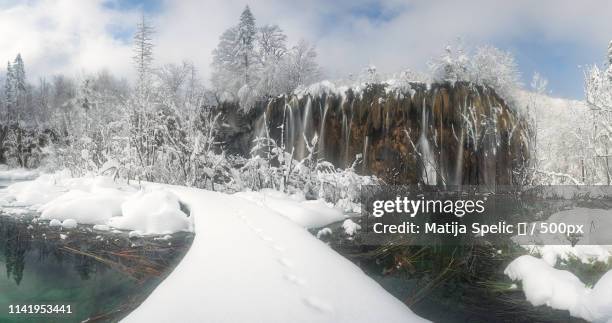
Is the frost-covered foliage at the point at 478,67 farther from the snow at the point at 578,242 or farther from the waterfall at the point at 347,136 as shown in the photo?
the snow at the point at 578,242

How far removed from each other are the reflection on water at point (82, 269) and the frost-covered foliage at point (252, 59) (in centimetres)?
1412

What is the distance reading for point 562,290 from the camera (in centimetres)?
261

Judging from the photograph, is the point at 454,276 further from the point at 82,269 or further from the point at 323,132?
the point at 323,132

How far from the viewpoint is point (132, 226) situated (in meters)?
4.22

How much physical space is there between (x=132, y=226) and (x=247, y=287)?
8.88 ft

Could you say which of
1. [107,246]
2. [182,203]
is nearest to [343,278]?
[107,246]

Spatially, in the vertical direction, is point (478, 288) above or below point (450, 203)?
below

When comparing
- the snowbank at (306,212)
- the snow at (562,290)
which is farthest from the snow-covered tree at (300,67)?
the snow at (562,290)

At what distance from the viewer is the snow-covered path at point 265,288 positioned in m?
1.81

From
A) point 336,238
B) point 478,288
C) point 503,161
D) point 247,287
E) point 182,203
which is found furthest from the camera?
point 503,161

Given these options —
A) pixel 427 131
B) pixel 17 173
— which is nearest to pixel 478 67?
pixel 427 131

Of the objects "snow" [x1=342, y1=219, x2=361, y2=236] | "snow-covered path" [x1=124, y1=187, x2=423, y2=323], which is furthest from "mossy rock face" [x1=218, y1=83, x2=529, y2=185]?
"snow-covered path" [x1=124, y1=187, x2=423, y2=323]

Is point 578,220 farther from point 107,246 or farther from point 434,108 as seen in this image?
point 434,108

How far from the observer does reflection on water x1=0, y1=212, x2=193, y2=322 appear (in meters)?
2.40
